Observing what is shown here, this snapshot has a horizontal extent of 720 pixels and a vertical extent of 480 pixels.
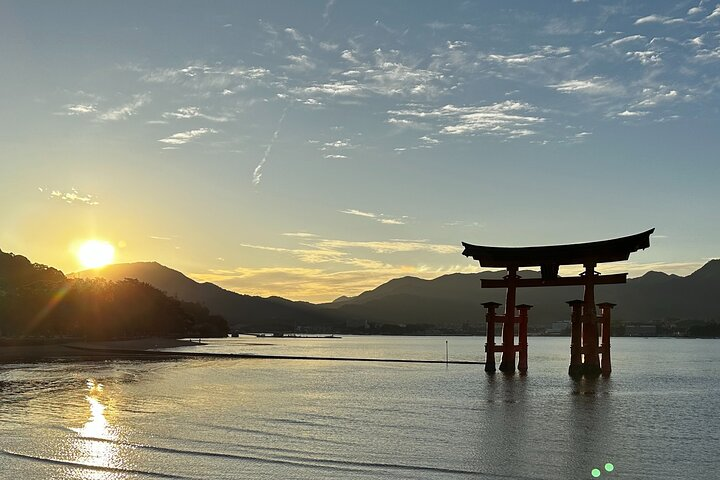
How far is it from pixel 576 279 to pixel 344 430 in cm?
2514

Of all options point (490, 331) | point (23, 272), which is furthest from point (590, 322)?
point (23, 272)

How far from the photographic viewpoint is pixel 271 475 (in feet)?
47.7

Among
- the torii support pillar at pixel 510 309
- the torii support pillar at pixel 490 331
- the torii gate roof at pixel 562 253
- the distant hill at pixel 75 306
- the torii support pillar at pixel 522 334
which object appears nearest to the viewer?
the torii gate roof at pixel 562 253

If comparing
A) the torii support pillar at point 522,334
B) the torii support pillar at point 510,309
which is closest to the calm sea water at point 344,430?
the torii support pillar at point 510,309

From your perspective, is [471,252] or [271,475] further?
[471,252]

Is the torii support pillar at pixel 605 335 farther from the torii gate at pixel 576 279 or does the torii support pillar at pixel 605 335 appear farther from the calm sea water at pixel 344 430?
the calm sea water at pixel 344 430

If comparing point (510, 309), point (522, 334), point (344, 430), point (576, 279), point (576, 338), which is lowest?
point (344, 430)

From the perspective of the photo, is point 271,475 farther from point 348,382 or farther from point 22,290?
point 22,290

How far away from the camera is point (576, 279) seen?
140ft

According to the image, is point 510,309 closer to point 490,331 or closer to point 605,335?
point 490,331

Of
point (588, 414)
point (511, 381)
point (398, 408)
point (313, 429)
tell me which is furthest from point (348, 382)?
point (313, 429)

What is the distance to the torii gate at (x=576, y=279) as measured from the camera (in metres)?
41.0

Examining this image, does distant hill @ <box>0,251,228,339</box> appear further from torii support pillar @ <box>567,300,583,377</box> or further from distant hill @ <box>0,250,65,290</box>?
torii support pillar @ <box>567,300,583,377</box>

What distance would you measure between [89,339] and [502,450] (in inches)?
4207
